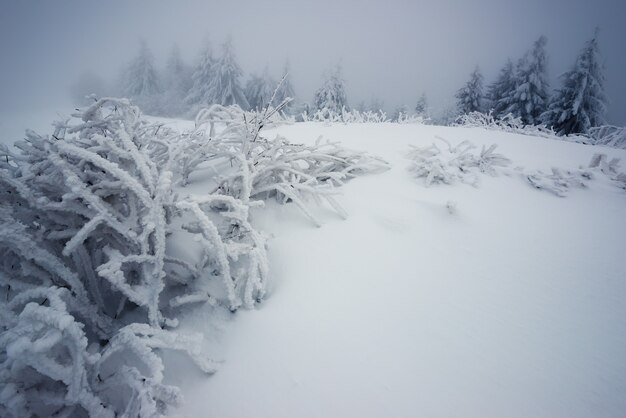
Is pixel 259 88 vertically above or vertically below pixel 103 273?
above

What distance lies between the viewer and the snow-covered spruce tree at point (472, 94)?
24.2m

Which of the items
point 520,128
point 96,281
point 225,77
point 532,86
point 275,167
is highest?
point 225,77

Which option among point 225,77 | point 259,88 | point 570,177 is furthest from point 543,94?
point 570,177

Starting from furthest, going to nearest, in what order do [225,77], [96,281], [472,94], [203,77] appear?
[203,77] < [225,77] < [472,94] < [96,281]

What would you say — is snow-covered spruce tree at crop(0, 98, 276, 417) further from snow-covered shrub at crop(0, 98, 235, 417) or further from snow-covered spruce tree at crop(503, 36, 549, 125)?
snow-covered spruce tree at crop(503, 36, 549, 125)

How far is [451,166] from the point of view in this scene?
2.88 meters

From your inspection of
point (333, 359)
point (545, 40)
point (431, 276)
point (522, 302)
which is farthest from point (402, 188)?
point (545, 40)

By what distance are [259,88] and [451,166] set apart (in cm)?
2936

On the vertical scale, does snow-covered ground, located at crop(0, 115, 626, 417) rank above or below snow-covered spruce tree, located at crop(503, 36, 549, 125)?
below

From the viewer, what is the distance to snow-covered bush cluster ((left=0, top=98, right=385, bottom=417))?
0.88m

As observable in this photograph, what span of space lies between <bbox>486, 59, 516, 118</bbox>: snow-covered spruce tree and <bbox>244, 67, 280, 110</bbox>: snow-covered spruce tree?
1877 cm

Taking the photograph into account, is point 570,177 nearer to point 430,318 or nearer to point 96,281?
point 430,318

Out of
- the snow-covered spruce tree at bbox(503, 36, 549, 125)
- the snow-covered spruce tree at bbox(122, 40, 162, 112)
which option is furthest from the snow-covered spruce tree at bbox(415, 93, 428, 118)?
the snow-covered spruce tree at bbox(122, 40, 162, 112)

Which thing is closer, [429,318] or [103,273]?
[103,273]
